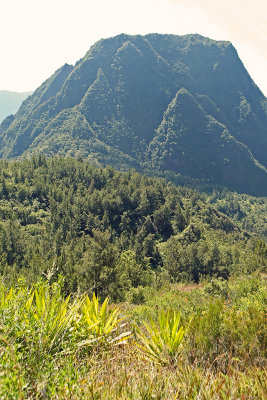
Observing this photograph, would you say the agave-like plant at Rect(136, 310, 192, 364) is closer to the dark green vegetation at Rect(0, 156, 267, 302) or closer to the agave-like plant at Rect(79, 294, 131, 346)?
the agave-like plant at Rect(79, 294, 131, 346)

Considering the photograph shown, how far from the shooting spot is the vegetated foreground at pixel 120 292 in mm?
4559

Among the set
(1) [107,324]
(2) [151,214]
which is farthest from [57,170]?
(1) [107,324]

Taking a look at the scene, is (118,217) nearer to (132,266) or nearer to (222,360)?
(132,266)

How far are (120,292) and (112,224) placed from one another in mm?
65182

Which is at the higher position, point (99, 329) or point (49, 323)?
point (49, 323)

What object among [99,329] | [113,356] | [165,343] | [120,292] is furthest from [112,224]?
[113,356]

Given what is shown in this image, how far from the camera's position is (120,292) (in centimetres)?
2812

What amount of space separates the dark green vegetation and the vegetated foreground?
38cm

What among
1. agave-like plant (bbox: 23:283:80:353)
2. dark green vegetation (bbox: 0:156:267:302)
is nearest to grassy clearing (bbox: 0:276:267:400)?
agave-like plant (bbox: 23:283:80:353)

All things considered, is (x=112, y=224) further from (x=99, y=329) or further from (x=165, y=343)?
(x=165, y=343)

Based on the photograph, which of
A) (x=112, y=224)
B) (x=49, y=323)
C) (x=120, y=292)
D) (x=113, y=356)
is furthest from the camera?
(x=112, y=224)

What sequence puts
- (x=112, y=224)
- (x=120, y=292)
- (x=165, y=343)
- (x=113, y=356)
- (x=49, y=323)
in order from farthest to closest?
(x=112, y=224) → (x=120, y=292) → (x=165, y=343) → (x=113, y=356) → (x=49, y=323)

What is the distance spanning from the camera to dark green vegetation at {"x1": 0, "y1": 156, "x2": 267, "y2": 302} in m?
63.8

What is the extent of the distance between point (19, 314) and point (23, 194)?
314 feet
